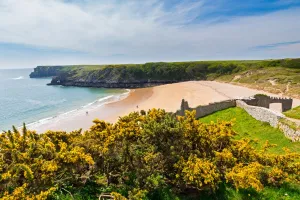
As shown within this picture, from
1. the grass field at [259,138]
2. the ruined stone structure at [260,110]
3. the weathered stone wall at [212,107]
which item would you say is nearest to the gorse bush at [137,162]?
the grass field at [259,138]

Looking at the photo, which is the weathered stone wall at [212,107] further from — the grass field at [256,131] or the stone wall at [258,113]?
the grass field at [256,131]

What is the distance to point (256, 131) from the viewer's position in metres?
17.4

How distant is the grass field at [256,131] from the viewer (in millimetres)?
13639

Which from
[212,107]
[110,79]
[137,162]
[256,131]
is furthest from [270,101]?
[110,79]

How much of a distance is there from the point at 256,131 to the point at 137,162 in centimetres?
1213

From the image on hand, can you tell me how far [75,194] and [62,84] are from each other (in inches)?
4524

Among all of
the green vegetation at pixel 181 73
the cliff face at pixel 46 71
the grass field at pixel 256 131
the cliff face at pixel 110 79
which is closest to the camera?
the grass field at pixel 256 131

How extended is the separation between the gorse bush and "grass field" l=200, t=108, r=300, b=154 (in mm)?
2392

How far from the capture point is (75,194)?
25.7ft

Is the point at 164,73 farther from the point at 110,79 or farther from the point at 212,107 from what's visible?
the point at 212,107

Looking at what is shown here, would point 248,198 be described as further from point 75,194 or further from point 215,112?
point 215,112

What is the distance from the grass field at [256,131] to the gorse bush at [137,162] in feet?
7.85

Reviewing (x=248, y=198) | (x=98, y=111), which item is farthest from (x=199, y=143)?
(x=98, y=111)

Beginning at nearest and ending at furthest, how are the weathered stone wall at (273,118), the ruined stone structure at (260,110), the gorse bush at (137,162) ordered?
the gorse bush at (137,162), the weathered stone wall at (273,118), the ruined stone structure at (260,110)
